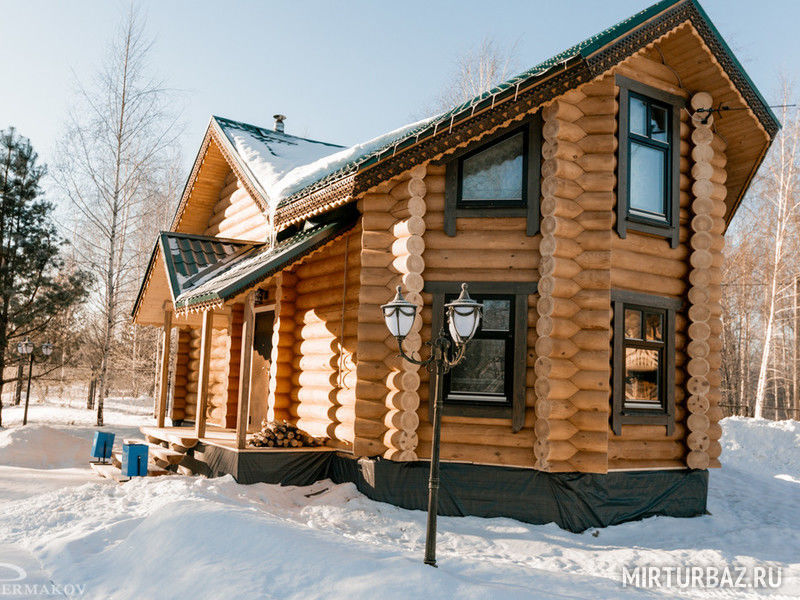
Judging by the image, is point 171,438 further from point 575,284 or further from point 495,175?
point 575,284

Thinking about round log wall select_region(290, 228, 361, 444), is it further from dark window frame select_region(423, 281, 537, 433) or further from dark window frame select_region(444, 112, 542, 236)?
dark window frame select_region(444, 112, 542, 236)

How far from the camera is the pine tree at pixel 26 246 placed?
2319 cm

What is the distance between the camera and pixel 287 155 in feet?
45.0

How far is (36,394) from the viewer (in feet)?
130

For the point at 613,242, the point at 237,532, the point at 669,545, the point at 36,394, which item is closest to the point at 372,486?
the point at 237,532

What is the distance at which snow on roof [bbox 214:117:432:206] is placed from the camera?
1095cm

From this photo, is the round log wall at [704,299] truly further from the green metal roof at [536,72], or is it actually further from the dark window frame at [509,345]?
the dark window frame at [509,345]

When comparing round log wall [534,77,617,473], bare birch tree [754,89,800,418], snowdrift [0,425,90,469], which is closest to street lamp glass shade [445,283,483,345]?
round log wall [534,77,617,473]

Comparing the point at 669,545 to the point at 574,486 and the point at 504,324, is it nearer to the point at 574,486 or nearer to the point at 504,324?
the point at 574,486

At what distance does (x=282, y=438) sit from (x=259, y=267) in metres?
2.52

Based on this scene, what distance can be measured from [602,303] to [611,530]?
9.15 ft

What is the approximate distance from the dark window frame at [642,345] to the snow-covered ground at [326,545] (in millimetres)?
1301

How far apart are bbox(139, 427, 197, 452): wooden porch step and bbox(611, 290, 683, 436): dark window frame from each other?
6.41 metres

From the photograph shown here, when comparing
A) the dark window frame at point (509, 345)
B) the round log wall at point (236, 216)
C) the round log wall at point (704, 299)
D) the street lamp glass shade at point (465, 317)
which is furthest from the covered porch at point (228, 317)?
the round log wall at point (704, 299)
